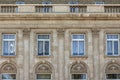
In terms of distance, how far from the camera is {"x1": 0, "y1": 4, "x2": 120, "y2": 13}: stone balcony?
45.3m

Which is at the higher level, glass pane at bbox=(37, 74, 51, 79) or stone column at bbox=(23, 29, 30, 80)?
stone column at bbox=(23, 29, 30, 80)

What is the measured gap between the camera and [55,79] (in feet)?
147

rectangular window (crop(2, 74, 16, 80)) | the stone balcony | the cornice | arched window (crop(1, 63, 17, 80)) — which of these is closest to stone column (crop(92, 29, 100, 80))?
the cornice

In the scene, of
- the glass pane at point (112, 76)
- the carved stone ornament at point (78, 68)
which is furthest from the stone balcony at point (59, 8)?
the glass pane at point (112, 76)

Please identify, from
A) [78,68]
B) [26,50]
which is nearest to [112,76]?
[78,68]

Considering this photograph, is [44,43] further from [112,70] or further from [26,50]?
[112,70]

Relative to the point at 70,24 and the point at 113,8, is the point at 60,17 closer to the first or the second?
the point at 70,24

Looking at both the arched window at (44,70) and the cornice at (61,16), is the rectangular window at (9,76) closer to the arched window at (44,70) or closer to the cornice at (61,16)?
the arched window at (44,70)

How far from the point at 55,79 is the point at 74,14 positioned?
5.63 m

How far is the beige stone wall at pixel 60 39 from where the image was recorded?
1764 inches

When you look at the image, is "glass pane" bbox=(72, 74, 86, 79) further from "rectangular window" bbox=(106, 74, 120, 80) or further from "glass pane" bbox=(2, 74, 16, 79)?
"glass pane" bbox=(2, 74, 16, 79)

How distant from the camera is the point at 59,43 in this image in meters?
45.2

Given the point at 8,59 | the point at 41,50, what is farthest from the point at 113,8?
the point at 8,59

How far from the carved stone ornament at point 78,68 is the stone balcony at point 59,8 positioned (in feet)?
15.0
